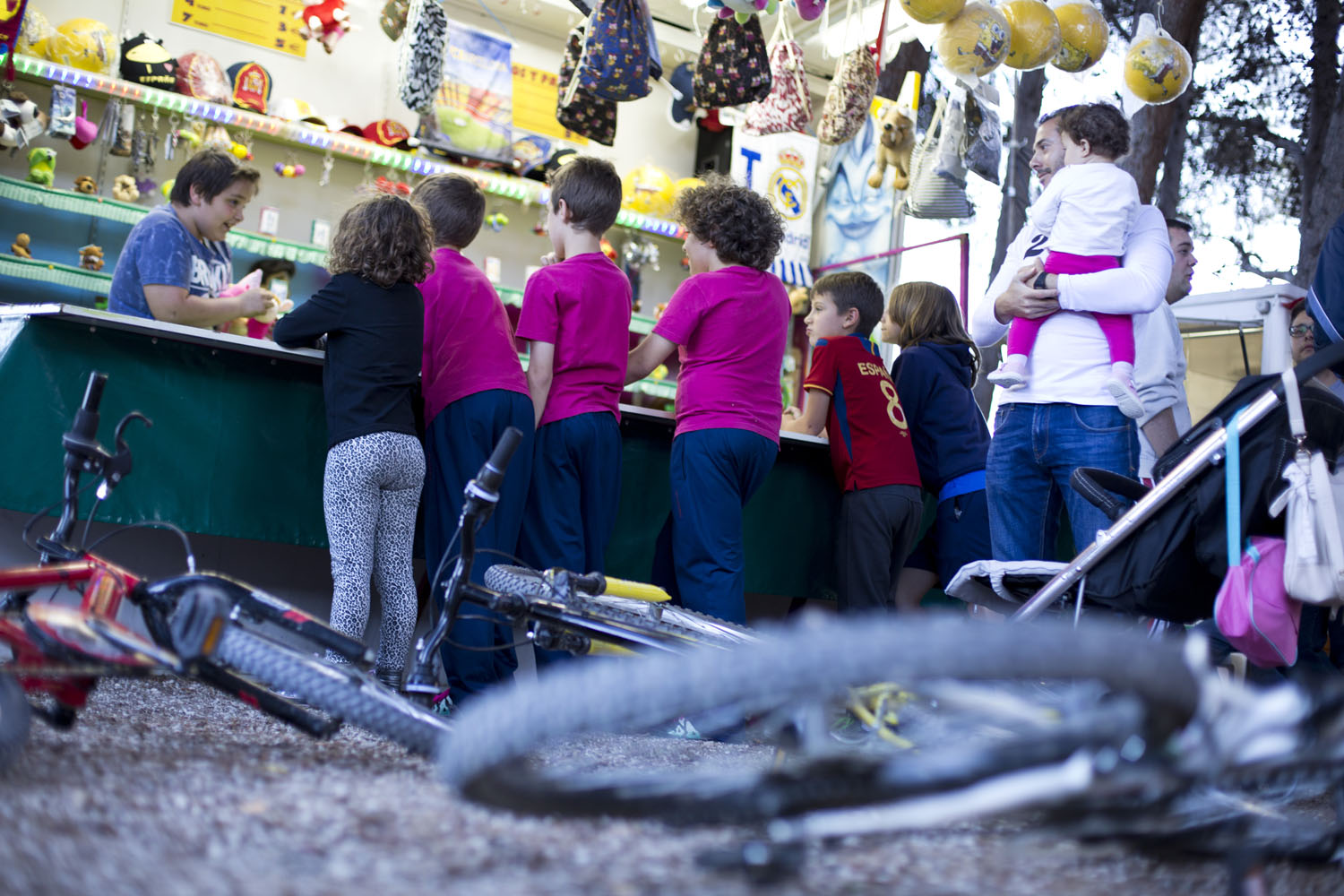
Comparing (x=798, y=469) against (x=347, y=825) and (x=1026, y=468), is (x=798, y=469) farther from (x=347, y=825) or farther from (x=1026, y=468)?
(x=347, y=825)

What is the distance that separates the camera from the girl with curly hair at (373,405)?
272 cm

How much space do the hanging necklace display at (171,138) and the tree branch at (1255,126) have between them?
545 cm

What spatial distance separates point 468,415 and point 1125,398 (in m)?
1.63

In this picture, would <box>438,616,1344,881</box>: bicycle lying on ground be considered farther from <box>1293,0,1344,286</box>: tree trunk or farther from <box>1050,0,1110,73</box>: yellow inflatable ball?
<box>1293,0,1344,286</box>: tree trunk

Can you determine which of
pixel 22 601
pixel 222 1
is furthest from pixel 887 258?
pixel 22 601

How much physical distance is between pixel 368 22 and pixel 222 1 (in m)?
0.75

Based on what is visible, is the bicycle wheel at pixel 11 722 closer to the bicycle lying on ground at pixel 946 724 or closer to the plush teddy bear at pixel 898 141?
the bicycle lying on ground at pixel 946 724

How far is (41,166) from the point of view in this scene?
5047mm

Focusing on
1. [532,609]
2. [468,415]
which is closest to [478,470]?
[468,415]

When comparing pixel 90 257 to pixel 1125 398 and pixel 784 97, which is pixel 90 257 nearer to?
pixel 784 97

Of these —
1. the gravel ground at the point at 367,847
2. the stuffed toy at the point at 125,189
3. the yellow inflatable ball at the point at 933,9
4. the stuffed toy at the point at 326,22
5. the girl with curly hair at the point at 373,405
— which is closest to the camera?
the gravel ground at the point at 367,847

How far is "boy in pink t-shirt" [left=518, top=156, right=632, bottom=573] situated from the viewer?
9.99 ft

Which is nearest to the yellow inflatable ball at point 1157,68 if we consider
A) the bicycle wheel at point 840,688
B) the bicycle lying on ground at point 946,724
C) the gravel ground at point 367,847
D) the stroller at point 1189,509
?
the stroller at point 1189,509

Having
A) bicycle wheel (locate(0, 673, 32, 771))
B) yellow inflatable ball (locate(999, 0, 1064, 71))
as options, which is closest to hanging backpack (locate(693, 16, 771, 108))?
yellow inflatable ball (locate(999, 0, 1064, 71))
